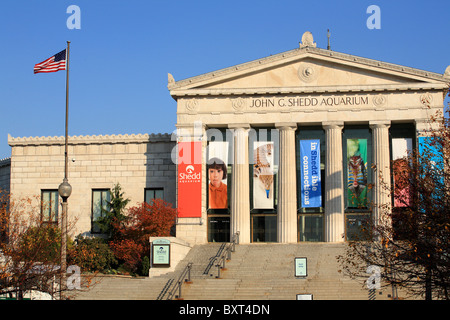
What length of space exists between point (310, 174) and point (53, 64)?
79.5 ft

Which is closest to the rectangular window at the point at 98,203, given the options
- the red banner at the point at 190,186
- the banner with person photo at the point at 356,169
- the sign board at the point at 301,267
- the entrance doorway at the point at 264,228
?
the red banner at the point at 190,186

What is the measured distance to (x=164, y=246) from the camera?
44719mm

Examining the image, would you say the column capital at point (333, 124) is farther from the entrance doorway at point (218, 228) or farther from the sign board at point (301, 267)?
the sign board at point (301, 267)

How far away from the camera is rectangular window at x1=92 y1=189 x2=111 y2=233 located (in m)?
56.7

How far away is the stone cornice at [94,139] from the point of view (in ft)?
189

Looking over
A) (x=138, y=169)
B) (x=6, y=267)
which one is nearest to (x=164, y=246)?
(x=138, y=169)

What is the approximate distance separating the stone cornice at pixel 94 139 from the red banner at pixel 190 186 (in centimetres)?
490

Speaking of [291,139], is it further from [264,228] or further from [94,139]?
[94,139]

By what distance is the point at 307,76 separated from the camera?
2093 inches

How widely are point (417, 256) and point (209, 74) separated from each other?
1306 inches

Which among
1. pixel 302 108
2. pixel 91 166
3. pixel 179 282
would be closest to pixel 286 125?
pixel 302 108
